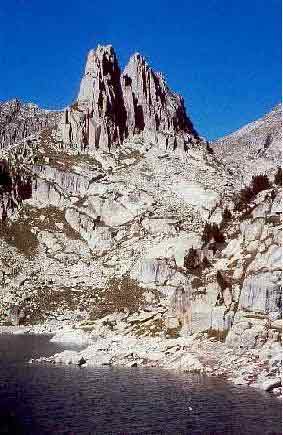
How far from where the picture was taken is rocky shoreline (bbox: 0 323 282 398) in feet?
232

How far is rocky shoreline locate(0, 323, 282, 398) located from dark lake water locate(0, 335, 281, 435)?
298cm

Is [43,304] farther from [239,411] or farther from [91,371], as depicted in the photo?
[239,411]

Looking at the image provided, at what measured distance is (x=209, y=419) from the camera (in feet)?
181

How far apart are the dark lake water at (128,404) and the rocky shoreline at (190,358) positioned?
298 cm

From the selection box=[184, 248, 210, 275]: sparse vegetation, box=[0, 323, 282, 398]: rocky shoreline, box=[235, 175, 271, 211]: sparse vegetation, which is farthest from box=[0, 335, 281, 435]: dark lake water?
box=[235, 175, 271, 211]: sparse vegetation

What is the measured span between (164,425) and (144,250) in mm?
127083

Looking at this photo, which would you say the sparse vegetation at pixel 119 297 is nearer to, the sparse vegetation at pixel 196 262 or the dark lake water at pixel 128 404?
the sparse vegetation at pixel 196 262

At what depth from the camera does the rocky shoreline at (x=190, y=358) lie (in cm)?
7062

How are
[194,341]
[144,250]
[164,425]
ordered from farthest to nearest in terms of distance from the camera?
[144,250], [194,341], [164,425]

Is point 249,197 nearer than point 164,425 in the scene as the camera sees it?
No

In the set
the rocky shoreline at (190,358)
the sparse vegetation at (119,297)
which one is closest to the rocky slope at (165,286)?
the rocky shoreline at (190,358)

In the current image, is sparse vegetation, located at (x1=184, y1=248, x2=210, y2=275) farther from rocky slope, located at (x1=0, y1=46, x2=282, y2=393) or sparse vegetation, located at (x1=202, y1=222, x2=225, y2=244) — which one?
sparse vegetation, located at (x1=202, y1=222, x2=225, y2=244)

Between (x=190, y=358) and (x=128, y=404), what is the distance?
2385cm

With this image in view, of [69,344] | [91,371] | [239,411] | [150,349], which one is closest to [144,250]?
[69,344]
